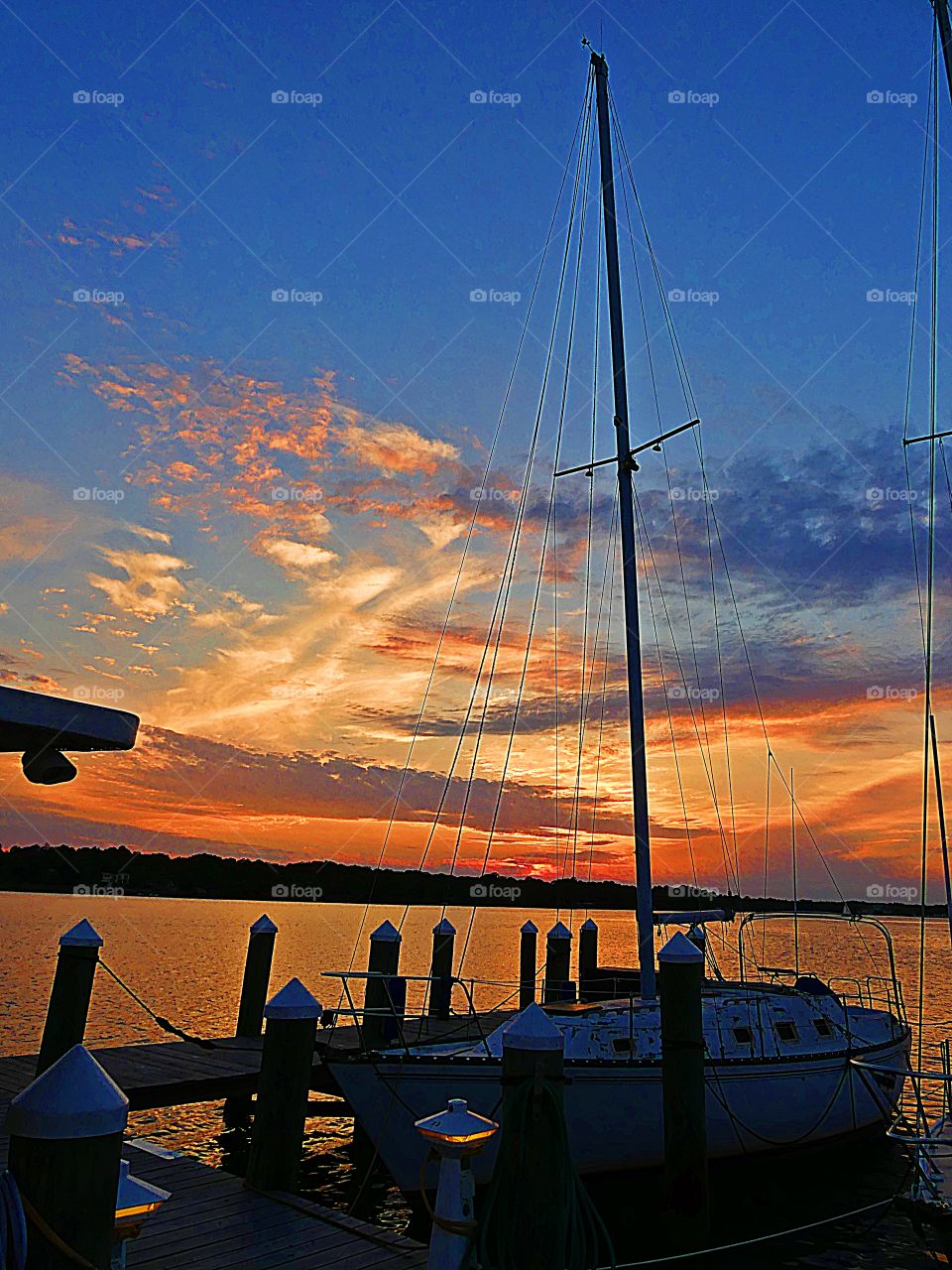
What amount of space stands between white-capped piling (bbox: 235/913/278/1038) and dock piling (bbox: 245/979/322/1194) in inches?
417

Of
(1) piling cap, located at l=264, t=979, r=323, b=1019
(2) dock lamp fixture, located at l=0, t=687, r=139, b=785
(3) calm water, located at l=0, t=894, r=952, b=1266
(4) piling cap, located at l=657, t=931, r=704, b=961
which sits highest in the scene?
(2) dock lamp fixture, located at l=0, t=687, r=139, b=785

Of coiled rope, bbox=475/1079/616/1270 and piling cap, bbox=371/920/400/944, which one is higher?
piling cap, bbox=371/920/400/944

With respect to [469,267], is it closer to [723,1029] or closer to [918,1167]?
[723,1029]

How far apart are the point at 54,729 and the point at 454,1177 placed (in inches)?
175

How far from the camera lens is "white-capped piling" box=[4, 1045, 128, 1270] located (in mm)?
4504

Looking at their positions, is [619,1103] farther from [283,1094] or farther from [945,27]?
[945,27]

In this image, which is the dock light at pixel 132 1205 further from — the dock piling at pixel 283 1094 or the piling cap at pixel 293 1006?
the piling cap at pixel 293 1006

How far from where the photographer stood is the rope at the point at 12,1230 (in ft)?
14.0

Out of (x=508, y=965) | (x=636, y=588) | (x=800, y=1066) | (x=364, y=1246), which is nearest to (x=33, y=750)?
(x=364, y=1246)

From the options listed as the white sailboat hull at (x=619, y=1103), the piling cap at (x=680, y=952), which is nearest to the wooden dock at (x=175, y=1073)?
the white sailboat hull at (x=619, y=1103)

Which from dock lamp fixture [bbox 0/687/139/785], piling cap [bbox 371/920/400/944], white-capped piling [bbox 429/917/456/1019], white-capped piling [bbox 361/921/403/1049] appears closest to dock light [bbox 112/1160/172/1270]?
dock lamp fixture [bbox 0/687/139/785]

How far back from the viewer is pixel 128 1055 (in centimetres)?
1784

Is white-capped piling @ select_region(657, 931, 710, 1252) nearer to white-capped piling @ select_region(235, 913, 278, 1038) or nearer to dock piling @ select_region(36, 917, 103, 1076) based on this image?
dock piling @ select_region(36, 917, 103, 1076)

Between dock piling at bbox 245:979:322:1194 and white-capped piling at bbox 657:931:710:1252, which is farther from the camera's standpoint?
white-capped piling at bbox 657:931:710:1252
